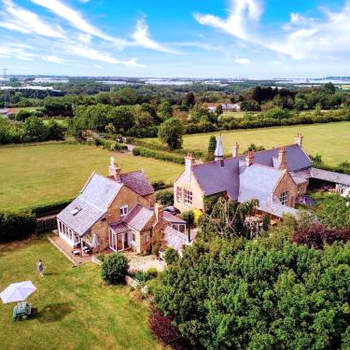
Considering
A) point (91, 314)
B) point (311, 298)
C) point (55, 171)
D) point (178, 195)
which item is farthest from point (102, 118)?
point (311, 298)

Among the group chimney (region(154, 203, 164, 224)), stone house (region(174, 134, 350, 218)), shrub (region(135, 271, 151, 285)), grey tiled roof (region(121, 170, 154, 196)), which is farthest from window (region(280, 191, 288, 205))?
shrub (region(135, 271, 151, 285))

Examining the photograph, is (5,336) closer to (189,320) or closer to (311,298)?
(189,320)

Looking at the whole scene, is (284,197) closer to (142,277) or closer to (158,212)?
(158,212)

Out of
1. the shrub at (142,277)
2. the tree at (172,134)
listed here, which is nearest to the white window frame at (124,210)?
the shrub at (142,277)

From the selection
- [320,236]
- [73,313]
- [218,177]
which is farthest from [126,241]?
[320,236]

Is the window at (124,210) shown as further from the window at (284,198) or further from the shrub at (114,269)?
the window at (284,198)

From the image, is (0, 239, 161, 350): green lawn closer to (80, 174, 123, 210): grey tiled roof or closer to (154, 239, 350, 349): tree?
(154, 239, 350, 349): tree
